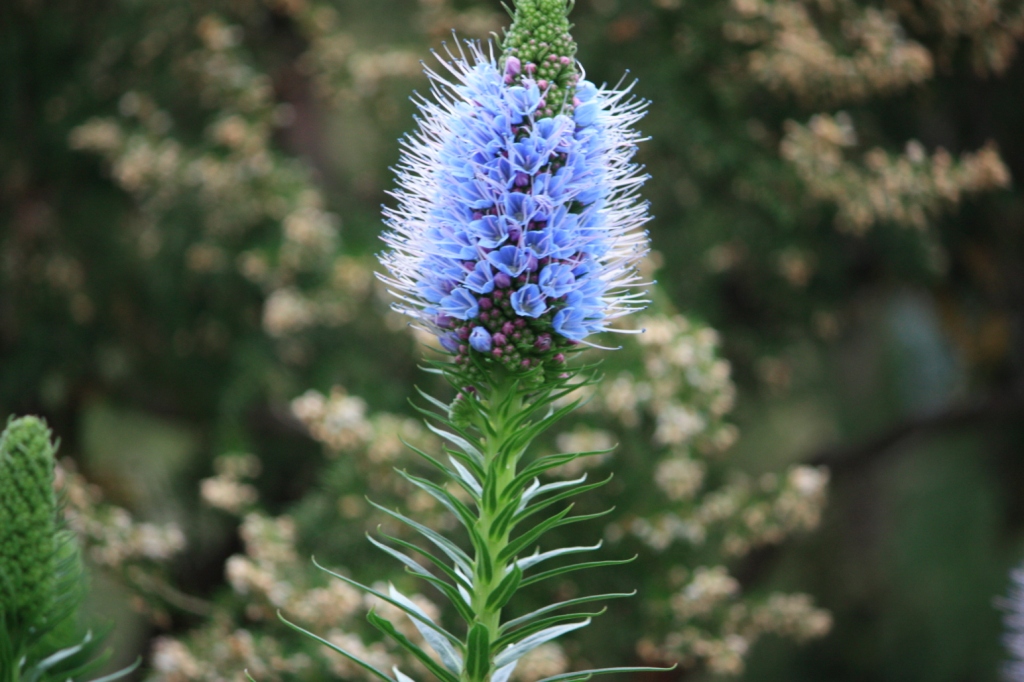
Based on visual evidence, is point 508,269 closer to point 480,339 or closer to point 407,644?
point 480,339

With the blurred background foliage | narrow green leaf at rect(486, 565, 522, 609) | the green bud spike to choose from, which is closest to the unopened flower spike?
the green bud spike

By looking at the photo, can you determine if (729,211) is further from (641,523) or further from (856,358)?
(856,358)

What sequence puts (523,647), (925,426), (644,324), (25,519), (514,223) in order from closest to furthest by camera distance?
(514,223)
(523,647)
(25,519)
(644,324)
(925,426)

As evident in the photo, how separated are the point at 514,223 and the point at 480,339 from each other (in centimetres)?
24

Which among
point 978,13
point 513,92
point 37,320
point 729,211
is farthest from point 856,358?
point 513,92

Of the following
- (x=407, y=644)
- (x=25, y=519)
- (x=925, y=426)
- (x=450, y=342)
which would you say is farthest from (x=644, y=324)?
(x=925, y=426)

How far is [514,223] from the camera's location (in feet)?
6.13

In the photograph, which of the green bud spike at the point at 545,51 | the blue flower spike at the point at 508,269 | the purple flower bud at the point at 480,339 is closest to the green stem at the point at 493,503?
the blue flower spike at the point at 508,269

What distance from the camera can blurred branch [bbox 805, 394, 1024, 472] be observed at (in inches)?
275

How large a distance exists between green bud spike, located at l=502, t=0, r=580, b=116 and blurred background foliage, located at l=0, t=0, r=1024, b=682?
244 centimetres

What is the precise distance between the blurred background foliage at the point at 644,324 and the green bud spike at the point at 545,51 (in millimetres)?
2439

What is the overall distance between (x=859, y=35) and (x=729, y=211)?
47.5 inches

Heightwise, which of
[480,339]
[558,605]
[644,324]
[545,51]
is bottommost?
[558,605]

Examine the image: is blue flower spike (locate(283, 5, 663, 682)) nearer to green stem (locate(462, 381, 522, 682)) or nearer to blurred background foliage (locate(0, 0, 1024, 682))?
green stem (locate(462, 381, 522, 682))
